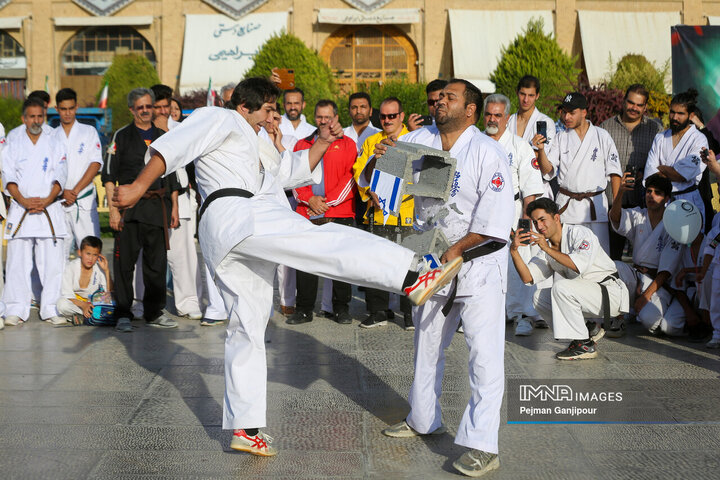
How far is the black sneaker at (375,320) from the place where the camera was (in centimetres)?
792

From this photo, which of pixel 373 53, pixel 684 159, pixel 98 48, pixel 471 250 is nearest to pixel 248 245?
pixel 471 250

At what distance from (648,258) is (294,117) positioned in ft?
13.1

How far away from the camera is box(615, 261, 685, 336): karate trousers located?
7434 mm

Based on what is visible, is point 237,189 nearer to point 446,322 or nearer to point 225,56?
point 446,322

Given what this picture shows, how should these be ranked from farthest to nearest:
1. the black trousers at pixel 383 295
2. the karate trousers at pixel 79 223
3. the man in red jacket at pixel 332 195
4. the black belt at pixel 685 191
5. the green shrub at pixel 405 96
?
1. the green shrub at pixel 405 96
2. the karate trousers at pixel 79 223
3. the man in red jacket at pixel 332 195
4. the black belt at pixel 685 191
5. the black trousers at pixel 383 295

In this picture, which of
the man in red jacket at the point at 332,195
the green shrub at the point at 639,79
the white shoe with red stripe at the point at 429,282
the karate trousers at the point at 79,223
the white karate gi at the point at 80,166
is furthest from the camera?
the green shrub at the point at 639,79

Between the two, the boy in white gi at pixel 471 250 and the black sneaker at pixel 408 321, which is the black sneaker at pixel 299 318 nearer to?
the black sneaker at pixel 408 321

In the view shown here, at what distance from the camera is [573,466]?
432 centimetres

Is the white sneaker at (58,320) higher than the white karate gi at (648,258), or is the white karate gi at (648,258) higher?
the white karate gi at (648,258)

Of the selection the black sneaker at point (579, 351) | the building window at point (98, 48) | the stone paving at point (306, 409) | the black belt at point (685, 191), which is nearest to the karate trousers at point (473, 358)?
the stone paving at point (306, 409)

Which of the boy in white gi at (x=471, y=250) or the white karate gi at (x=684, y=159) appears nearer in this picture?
the boy in white gi at (x=471, y=250)

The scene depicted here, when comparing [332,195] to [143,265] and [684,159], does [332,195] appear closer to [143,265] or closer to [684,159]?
[143,265]

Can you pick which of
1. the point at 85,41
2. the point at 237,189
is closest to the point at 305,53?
the point at 85,41

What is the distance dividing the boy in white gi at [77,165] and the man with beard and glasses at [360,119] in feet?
8.01
